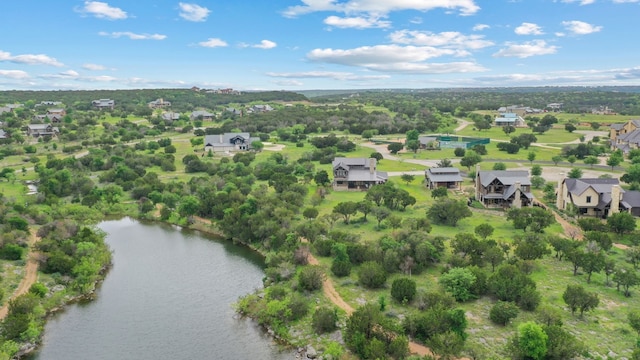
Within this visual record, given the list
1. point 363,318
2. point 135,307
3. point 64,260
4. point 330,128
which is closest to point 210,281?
point 135,307

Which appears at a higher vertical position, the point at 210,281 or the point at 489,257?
the point at 489,257

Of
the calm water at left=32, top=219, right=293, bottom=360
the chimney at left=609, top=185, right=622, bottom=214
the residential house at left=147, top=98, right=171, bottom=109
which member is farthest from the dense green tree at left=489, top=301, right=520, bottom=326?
the residential house at left=147, top=98, right=171, bottom=109

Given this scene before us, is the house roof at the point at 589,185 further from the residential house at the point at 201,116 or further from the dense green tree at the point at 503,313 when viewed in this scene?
the residential house at the point at 201,116

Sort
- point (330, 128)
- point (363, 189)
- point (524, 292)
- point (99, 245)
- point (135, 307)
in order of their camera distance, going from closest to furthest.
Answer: point (524, 292) → point (135, 307) → point (99, 245) → point (363, 189) → point (330, 128)

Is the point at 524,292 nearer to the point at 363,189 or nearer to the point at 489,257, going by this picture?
the point at 489,257

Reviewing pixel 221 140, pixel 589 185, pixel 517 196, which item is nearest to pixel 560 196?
pixel 589 185

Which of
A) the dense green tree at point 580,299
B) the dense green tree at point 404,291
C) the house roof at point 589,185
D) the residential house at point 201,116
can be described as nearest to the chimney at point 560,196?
the house roof at point 589,185
